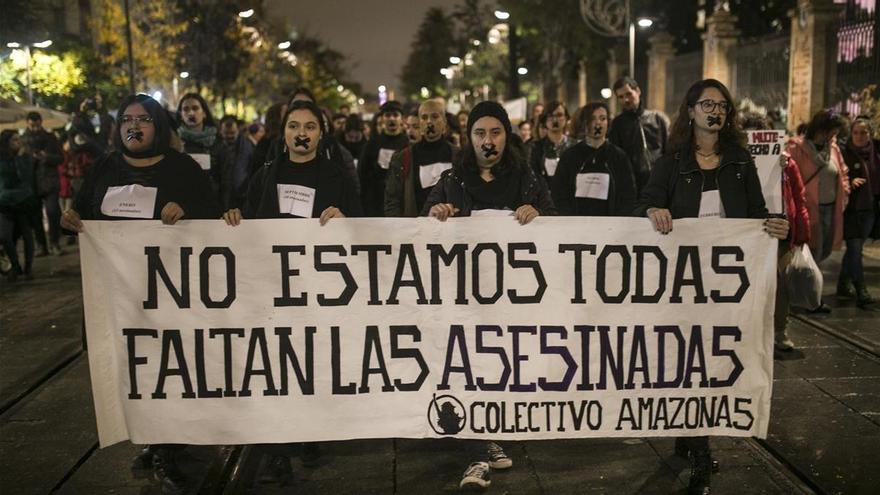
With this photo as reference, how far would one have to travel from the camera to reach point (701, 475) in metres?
4.36

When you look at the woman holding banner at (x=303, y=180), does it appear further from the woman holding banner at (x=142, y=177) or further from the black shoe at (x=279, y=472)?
the woman holding banner at (x=142, y=177)

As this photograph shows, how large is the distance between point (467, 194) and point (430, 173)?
7.92 ft

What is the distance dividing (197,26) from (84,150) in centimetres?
3330

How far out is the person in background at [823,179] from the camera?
826cm

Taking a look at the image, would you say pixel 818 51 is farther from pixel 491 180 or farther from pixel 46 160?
pixel 491 180

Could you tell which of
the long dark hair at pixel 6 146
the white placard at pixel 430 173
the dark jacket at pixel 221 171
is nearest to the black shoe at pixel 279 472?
the white placard at pixel 430 173

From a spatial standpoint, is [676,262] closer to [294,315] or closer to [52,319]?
[294,315]

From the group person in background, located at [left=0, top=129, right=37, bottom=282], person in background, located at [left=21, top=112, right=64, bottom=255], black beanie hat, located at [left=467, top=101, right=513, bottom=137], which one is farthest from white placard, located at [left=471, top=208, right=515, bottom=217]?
person in background, located at [left=21, top=112, right=64, bottom=255]

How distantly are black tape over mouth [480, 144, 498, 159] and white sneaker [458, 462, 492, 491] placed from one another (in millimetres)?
1507

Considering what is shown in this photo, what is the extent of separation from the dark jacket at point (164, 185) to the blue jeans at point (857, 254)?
6.59m

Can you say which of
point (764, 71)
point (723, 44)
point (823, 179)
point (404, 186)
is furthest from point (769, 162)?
point (723, 44)

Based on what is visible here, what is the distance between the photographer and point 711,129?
14.8ft

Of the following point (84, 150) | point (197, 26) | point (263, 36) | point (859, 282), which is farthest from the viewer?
point (263, 36)

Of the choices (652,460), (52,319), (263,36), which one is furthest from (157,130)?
(263,36)
